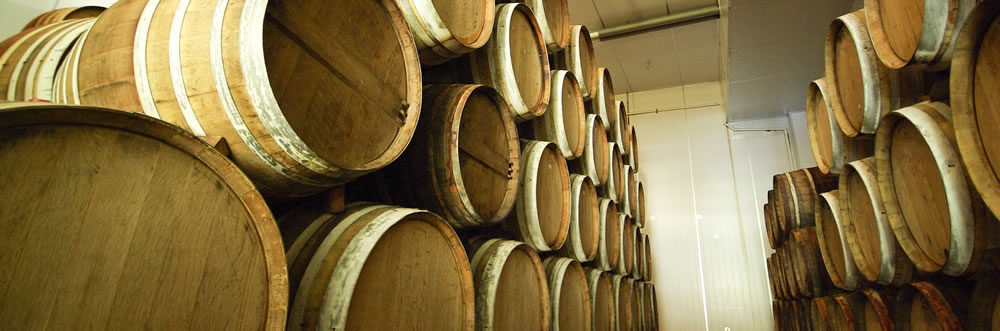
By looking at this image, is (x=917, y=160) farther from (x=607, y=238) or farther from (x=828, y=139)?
(x=607, y=238)

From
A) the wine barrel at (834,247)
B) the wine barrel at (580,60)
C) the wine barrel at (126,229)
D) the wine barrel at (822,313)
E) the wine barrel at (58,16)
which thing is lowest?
the wine barrel at (822,313)

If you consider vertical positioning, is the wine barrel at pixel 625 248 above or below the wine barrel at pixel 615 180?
below

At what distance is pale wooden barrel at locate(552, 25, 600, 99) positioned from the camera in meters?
3.51

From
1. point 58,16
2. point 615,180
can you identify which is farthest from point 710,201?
point 58,16

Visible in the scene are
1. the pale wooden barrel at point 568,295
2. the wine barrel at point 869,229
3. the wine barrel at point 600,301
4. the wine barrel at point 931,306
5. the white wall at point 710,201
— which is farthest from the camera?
the white wall at point 710,201

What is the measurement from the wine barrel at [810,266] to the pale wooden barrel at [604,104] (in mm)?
1949

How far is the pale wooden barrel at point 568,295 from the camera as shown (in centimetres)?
236

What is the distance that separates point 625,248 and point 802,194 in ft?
5.69

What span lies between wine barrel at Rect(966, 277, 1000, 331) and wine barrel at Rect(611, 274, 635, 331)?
7.24 feet

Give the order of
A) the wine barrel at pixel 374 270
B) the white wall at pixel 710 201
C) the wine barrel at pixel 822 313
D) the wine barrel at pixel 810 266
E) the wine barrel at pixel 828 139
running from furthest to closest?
the white wall at pixel 710 201, the wine barrel at pixel 810 266, the wine barrel at pixel 822 313, the wine barrel at pixel 828 139, the wine barrel at pixel 374 270

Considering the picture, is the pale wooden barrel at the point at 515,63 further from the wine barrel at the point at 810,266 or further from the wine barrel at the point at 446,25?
the wine barrel at the point at 810,266

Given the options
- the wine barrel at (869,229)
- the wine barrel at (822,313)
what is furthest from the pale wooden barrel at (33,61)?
the wine barrel at (822,313)

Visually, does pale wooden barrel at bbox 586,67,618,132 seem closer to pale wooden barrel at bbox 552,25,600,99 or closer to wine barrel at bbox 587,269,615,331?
pale wooden barrel at bbox 552,25,600,99

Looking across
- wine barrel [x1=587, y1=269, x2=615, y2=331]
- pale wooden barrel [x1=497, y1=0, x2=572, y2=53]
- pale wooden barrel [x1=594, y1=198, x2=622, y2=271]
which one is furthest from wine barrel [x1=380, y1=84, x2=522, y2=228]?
pale wooden barrel [x1=594, y1=198, x2=622, y2=271]
